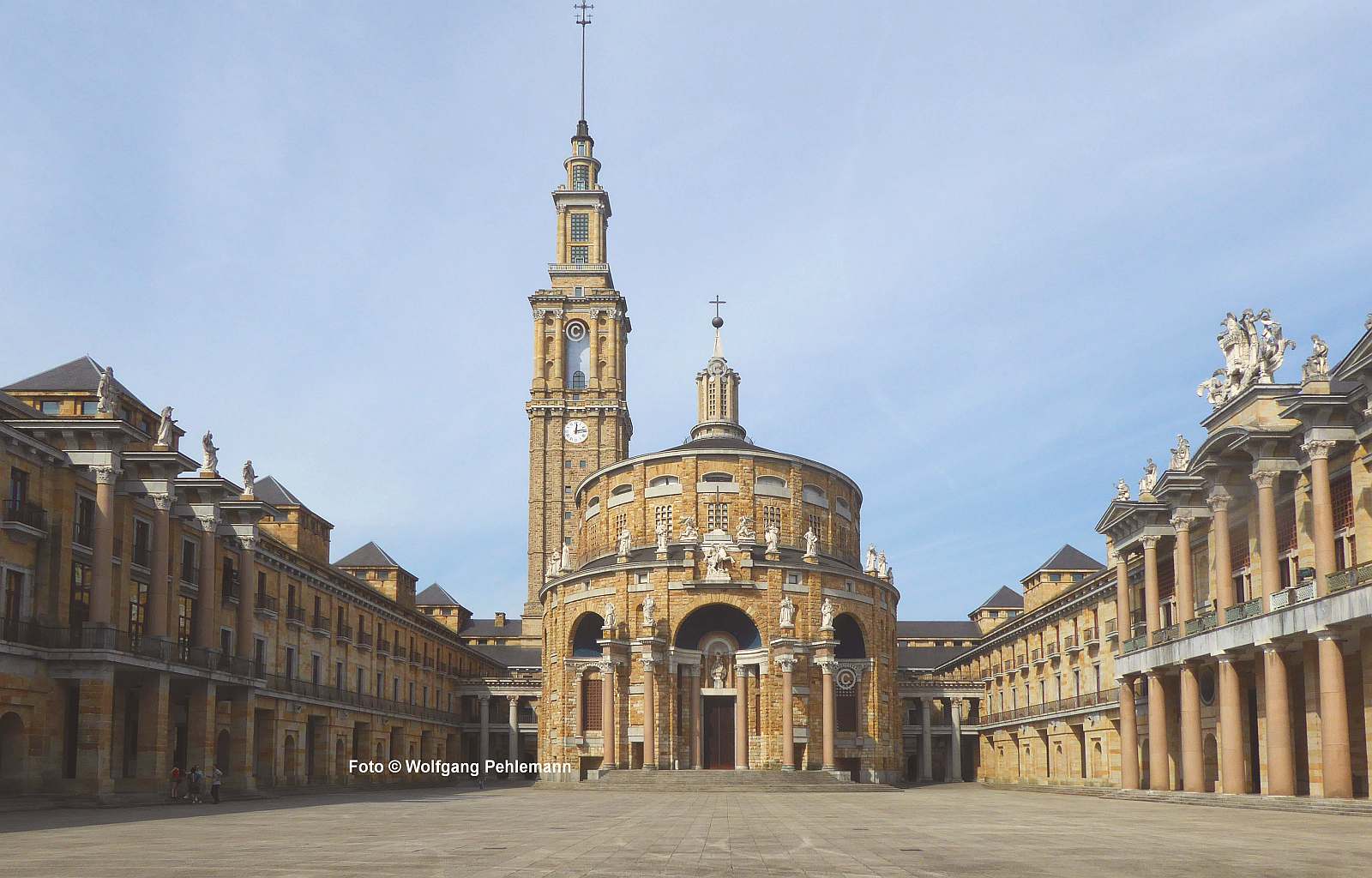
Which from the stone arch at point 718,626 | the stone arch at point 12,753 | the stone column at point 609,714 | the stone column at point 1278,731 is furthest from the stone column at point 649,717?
the stone column at point 1278,731

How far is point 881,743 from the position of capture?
7056 cm

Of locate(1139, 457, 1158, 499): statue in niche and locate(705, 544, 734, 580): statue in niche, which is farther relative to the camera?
locate(705, 544, 734, 580): statue in niche

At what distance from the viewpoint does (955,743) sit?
305ft

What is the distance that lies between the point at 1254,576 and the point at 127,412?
44.9 m

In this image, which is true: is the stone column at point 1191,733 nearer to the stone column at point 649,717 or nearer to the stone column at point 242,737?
the stone column at point 649,717

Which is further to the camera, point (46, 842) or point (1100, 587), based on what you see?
point (1100, 587)

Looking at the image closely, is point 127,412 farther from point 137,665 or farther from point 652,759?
point 652,759

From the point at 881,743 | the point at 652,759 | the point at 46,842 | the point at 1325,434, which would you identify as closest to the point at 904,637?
the point at 881,743

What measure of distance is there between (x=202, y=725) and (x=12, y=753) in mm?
9365

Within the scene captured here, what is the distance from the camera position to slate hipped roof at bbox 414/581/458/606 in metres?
121

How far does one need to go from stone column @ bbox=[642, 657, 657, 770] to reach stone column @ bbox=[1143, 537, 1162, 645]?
84.1 feet

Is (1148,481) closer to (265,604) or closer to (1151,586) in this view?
(1151,586)

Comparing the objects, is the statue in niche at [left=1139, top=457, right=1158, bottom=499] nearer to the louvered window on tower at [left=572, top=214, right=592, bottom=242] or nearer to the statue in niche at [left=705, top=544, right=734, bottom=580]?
the statue in niche at [left=705, top=544, right=734, bottom=580]

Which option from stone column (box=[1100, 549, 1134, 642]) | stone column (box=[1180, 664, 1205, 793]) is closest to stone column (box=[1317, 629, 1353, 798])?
stone column (box=[1180, 664, 1205, 793])
